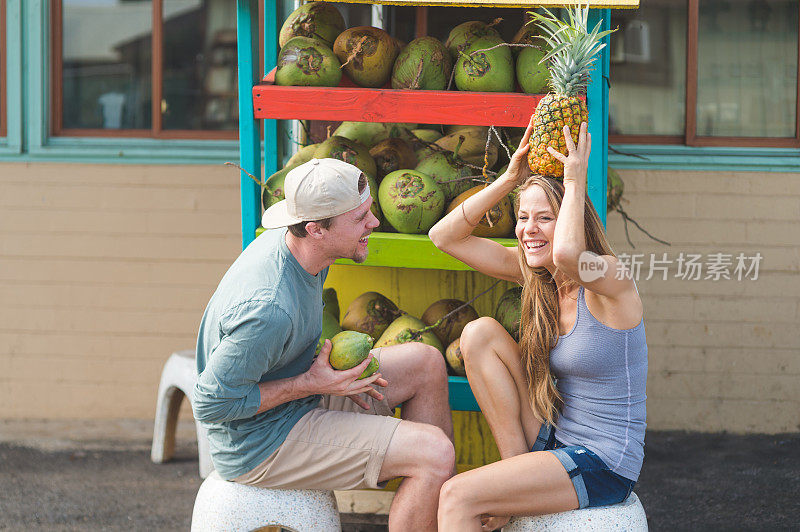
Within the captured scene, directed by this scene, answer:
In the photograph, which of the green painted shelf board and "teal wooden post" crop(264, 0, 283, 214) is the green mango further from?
"teal wooden post" crop(264, 0, 283, 214)

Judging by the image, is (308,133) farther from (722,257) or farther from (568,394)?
(722,257)

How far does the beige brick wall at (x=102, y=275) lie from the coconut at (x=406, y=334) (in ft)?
6.41

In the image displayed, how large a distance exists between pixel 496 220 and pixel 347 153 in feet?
2.40

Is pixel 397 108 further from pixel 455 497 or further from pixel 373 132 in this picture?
pixel 455 497

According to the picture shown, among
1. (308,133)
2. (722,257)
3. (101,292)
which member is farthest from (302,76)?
(722,257)

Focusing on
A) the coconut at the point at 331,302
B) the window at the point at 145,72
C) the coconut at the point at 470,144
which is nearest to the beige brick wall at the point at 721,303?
the coconut at the point at 470,144

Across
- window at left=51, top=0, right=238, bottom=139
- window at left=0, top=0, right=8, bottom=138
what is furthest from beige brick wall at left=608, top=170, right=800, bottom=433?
window at left=0, top=0, right=8, bottom=138

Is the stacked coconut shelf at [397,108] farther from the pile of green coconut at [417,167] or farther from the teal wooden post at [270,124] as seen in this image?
the teal wooden post at [270,124]

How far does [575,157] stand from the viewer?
114 inches

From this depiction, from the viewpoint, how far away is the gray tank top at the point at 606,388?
111 inches

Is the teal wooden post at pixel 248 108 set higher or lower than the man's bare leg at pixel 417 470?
higher

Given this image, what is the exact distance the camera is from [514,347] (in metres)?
3.09

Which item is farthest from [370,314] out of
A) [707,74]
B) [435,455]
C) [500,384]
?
[707,74]

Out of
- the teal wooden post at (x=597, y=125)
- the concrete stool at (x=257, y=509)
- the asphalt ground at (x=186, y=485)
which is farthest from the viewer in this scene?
the asphalt ground at (x=186, y=485)
